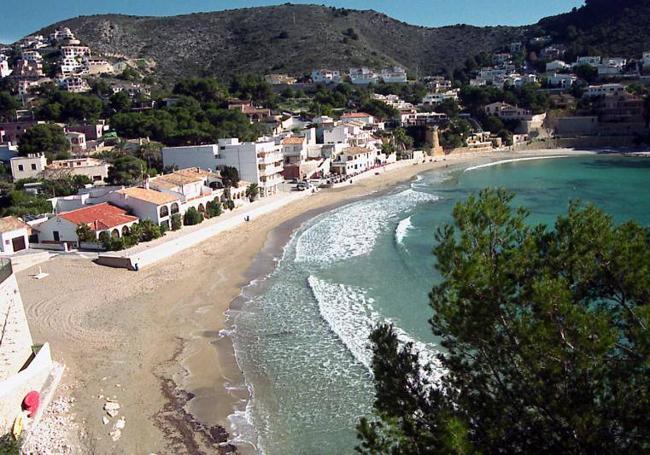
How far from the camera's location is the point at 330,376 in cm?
1569

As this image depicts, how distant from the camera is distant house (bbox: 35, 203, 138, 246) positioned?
1120 inches

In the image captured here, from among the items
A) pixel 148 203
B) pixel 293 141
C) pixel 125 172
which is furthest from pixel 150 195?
pixel 293 141

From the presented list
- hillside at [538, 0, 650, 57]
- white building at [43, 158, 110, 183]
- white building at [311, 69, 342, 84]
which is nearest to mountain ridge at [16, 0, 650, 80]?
hillside at [538, 0, 650, 57]

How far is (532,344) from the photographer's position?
6.94 m

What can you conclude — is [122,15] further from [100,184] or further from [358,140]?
[100,184]

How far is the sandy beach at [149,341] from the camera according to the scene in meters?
13.3

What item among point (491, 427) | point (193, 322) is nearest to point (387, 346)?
point (491, 427)

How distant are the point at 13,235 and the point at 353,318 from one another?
704 inches

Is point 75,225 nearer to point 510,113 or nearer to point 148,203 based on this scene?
point 148,203

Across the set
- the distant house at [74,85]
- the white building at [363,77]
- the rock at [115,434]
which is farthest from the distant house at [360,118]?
the rock at [115,434]

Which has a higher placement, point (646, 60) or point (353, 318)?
point (646, 60)

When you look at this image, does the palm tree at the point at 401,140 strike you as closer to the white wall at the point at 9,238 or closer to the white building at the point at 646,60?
the white wall at the point at 9,238

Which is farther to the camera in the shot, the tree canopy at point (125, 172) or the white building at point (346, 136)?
the white building at point (346, 136)

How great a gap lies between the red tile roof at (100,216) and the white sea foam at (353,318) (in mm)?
11160
